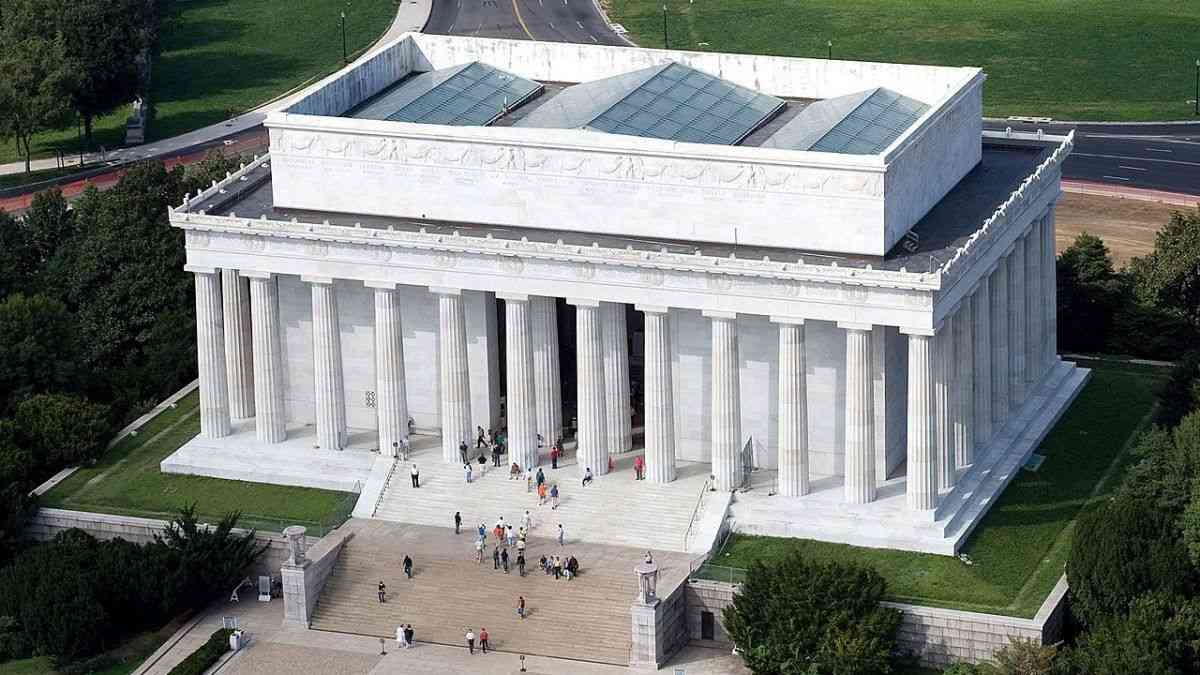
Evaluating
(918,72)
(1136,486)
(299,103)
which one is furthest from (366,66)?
(1136,486)

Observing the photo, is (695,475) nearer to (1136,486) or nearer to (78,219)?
(1136,486)

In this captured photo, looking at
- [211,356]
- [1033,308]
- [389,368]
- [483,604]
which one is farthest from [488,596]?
[1033,308]

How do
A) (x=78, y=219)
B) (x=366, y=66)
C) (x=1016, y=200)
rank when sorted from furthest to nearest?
(x=78, y=219) → (x=366, y=66) → (x=1016, y=200)

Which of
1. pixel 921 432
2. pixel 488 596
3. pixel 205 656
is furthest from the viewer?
pixel 921 432

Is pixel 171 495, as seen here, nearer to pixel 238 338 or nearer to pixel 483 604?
pixel 238 338

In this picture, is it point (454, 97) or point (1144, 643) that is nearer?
point (1144, 643)

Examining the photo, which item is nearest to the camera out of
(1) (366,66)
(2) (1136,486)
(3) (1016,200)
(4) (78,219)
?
(2) (1136,486)
